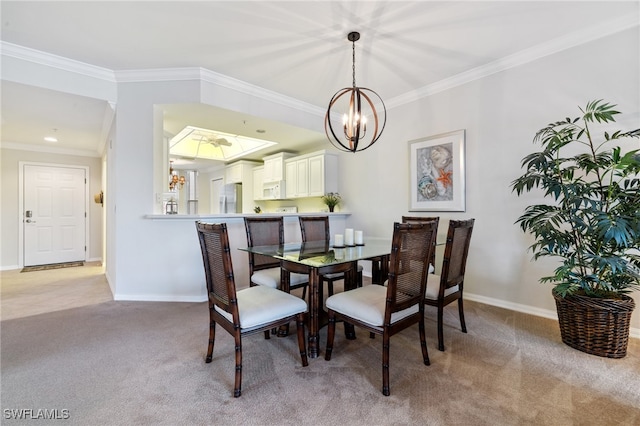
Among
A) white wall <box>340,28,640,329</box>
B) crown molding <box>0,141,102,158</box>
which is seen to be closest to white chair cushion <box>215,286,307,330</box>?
white wall <box>340,28,640,329</box>

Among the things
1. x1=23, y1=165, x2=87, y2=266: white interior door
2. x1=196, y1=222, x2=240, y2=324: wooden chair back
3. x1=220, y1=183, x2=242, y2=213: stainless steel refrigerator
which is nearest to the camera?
x1=196, y1=222, x2=240, y2=324: wooden chair back

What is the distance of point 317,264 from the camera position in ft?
6.19

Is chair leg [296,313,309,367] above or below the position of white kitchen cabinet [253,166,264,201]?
below

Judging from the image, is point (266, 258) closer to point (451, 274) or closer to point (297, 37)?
point (451, 274)

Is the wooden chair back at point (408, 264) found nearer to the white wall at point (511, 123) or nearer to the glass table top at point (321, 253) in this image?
the glass table top at point (321, 253)

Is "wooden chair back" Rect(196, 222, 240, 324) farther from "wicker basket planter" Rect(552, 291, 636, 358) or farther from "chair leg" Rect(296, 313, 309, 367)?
"wicker basket planter" Rect(552, 291, 636, 358)

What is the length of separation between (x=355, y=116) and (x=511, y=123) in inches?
70.1

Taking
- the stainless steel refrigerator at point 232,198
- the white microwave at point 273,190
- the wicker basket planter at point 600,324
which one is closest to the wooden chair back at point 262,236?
the wicker basket planter at point 600,324

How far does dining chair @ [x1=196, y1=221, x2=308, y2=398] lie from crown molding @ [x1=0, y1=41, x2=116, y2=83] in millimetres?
2698

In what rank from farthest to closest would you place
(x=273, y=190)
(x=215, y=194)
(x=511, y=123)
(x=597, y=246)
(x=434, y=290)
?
(x=215, y=194), (x=273, y=190), (x=511, y=123), (x=434, y=290), (x=597, y=246)

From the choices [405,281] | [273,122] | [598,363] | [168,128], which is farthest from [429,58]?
[168,128]

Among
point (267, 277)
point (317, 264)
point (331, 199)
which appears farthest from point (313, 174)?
point (317, 264)

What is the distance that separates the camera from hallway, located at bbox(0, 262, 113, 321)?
3.11 m

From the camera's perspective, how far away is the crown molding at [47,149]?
512 cm
